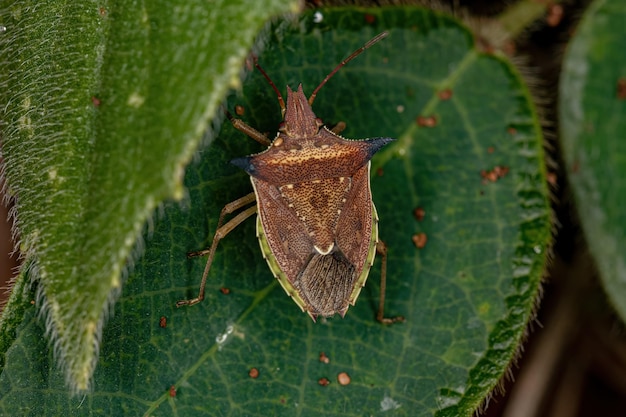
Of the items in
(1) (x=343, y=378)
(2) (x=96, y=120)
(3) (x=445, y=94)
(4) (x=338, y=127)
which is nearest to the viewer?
(2) (x=96, y=120)

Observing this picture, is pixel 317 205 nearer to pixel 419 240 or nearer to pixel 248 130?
pixel 248 130

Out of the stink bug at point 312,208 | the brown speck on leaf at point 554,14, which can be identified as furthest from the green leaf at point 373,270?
the brown speck on leaf at point 554,14

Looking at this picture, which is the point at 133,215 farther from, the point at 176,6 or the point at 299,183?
the point at 299,183

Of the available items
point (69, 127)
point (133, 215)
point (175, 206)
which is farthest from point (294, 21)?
point (133, 215)

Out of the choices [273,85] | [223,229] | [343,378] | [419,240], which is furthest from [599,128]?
[223,229]

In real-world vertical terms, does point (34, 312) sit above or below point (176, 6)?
below
